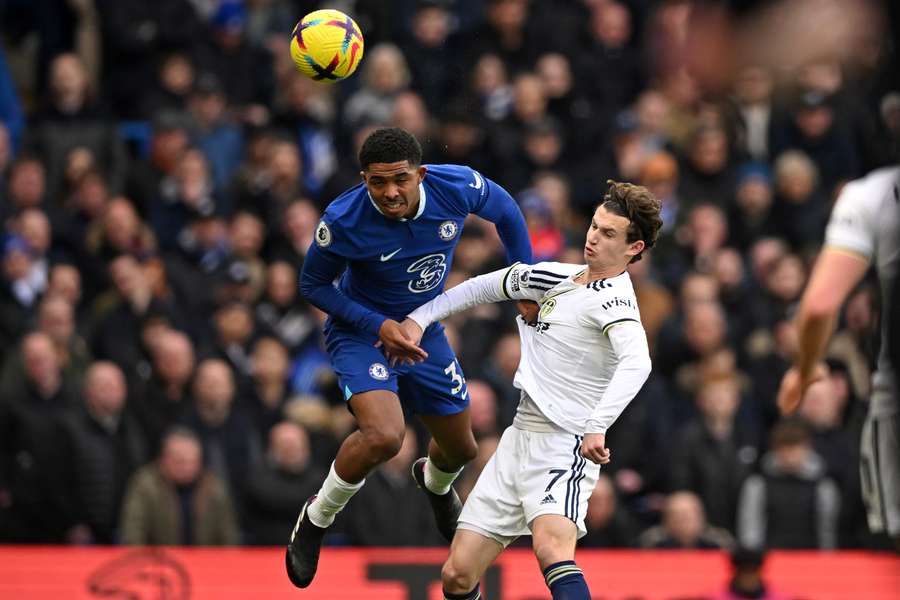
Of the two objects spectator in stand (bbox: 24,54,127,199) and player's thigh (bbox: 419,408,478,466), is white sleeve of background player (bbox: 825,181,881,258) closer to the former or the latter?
player's thigh (bbox: 419,408,478,466)

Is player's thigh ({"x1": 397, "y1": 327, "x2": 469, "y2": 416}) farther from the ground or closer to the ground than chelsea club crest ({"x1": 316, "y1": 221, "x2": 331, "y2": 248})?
closer to the ground

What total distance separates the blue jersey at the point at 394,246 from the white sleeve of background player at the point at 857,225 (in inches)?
117

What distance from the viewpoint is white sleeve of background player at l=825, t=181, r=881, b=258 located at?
5.13m

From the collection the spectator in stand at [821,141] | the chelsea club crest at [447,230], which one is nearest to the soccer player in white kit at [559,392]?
the chelsea club crest at [447,230]

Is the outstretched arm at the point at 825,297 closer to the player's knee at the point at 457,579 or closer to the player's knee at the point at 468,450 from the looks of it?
the player's knee at the point at 457,579

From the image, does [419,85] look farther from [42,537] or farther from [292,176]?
[42,537]

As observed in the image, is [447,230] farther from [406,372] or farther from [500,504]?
[500,504]

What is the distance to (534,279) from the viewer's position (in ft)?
25.0

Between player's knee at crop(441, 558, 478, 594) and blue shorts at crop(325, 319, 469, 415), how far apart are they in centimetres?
95

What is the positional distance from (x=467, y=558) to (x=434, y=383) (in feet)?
3.34

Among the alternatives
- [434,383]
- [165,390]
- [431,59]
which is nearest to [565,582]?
[434,383]

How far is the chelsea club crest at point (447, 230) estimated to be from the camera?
789 centimetres

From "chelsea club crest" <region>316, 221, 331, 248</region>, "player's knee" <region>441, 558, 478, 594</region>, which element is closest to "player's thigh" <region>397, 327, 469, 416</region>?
"chelsea club crest" <region>316, 221, 331, 248</region>

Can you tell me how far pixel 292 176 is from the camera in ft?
44.0
